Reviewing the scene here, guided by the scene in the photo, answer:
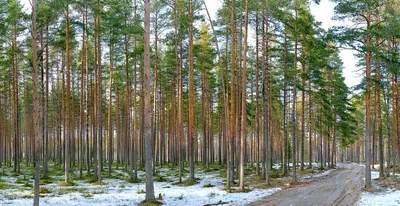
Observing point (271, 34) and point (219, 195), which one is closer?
point (219, 195)

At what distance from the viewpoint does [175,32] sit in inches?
861

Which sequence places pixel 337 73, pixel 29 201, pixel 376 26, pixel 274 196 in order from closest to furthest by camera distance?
1. pixel 29 201
2. pixel 274 196
3. pixel 376 26
4. pixel 337 73

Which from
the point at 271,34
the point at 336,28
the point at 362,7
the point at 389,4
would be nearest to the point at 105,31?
the point at 271,34

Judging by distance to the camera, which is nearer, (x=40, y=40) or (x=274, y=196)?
(x=274, y=196)

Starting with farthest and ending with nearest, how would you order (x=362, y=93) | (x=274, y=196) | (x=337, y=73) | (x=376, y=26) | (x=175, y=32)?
(x=337, y=73), (x=175, y=32), (x=362, y=93), (x=376, y=26), (x=274, y=196)

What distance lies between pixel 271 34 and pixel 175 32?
632cm

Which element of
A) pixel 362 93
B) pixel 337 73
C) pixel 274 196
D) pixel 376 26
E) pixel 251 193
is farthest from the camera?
pixel 337 73

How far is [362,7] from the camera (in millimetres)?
18984

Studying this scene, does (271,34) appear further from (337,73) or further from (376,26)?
(337,73)

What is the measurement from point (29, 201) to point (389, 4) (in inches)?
866

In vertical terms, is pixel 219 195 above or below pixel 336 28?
below

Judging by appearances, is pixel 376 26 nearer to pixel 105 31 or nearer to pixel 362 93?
pixel 362 93

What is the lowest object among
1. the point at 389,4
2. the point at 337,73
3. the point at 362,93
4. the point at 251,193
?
the point at 251,193

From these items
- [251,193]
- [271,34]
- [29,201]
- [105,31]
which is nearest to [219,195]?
[251,193]
